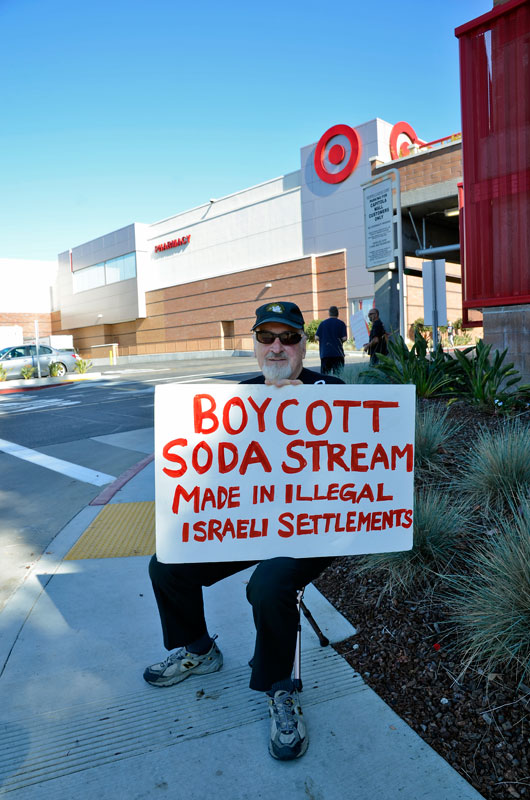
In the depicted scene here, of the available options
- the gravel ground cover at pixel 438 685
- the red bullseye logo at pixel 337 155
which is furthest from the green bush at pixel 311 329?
the gravel ground cover at pixel 438 685

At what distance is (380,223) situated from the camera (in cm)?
1347

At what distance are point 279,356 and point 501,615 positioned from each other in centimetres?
146

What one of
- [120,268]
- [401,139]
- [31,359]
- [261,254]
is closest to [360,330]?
[31,359]

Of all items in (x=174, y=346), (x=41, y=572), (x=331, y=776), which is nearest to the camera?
(x=331, y=776)

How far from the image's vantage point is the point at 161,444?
7.75 feet

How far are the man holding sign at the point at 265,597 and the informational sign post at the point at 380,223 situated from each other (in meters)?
11.2

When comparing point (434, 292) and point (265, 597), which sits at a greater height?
point (434, 292)

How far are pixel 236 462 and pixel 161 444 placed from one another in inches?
12.4

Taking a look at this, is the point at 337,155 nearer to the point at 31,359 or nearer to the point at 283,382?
the point at 31,359

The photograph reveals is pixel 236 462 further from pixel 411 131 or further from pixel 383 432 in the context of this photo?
pixel 411 131

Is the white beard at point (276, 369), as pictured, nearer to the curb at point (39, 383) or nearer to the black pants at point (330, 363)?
the black pants at point (330, 363)

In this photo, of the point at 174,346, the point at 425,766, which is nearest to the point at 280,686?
the point at 425,766

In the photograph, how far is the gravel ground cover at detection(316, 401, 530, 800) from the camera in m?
2.01

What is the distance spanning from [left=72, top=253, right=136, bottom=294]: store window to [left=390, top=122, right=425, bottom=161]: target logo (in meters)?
24.0
